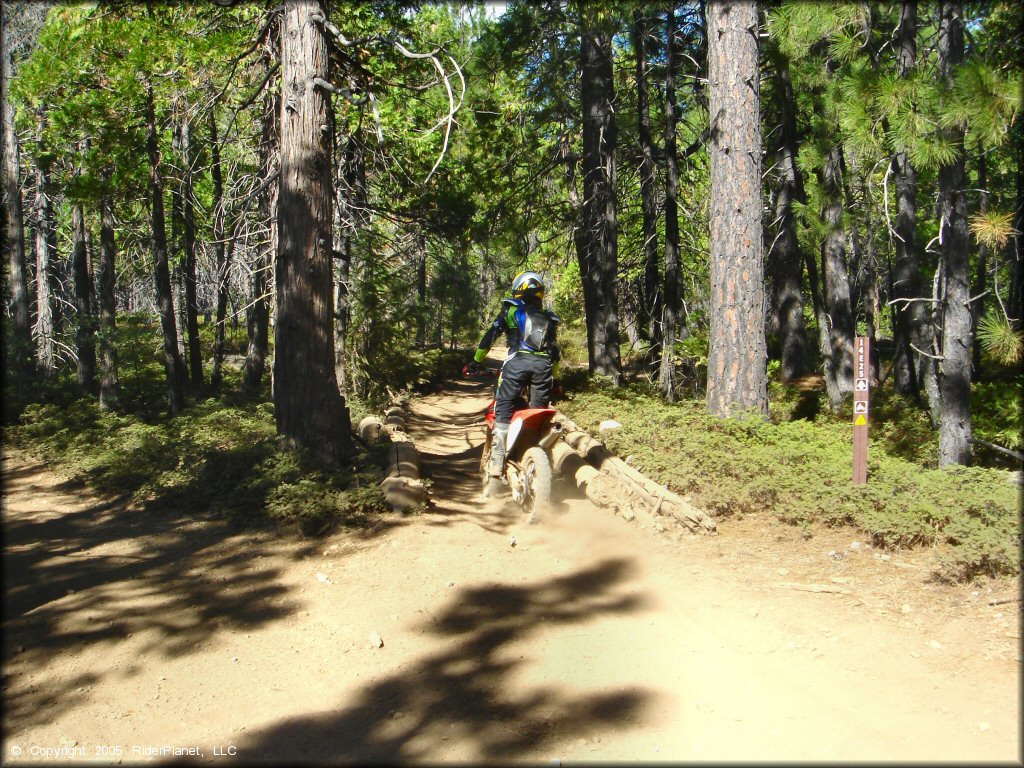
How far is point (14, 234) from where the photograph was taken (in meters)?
16.9

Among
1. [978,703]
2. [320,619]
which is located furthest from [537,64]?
[978,703]

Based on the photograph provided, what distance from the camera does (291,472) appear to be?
28.0 feet

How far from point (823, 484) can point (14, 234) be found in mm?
17394

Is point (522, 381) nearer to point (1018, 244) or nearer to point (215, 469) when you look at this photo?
point (215, 469)

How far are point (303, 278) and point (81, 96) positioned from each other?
7689mm

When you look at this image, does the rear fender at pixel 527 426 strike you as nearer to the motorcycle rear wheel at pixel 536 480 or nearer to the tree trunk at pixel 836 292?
the motorcycle rear wheel at pixel 536 480

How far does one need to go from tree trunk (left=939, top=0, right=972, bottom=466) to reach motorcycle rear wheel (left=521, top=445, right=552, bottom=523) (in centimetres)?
459

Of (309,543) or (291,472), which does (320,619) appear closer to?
(309,543)

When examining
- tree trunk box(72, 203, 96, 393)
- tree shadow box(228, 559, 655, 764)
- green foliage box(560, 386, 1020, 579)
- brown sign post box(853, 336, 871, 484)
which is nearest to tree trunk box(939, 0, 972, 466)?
green foliage box(560, 386, 1020, 579)

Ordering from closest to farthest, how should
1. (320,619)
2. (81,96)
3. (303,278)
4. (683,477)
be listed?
(320,619), (683,477), (303,278), (81,96)

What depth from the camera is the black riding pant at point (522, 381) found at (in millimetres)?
8508

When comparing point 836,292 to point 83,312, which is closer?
point 836,292

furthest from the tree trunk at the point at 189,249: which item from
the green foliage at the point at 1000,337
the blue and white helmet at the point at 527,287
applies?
the green foliage at the point at 1000,337

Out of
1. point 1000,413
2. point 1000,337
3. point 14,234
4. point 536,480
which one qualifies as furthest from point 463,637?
point 14,234
